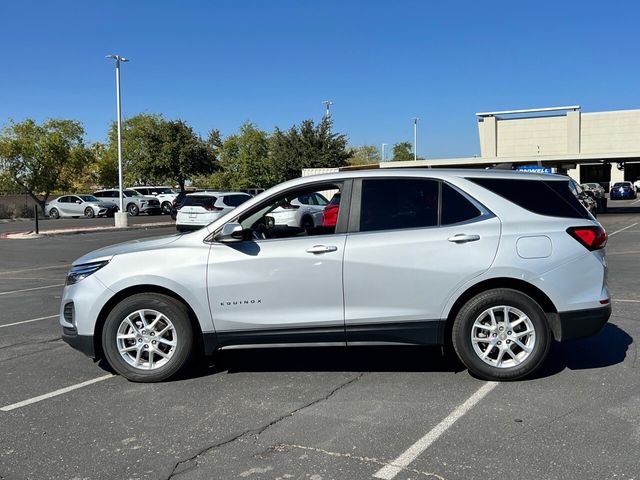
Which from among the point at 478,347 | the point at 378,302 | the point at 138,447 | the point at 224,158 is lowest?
the point at 138,447

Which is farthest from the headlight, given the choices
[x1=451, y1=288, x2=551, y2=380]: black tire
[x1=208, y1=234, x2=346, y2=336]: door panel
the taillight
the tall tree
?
the tall tree

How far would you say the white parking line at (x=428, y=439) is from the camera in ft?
11.4

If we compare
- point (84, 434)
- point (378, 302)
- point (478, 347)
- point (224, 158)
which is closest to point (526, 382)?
point (478, 347)

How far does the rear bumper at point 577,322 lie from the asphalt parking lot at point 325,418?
417mm

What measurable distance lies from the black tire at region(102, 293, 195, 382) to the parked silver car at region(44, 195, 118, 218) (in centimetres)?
3418

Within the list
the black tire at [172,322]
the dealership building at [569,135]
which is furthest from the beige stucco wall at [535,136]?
the black tire at [172,322]

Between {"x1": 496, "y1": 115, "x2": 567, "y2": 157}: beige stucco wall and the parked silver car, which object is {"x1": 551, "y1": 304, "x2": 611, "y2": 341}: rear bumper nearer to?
the parked silver car

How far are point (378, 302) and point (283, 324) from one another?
2.60 feet

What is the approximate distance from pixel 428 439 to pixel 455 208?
195 cm

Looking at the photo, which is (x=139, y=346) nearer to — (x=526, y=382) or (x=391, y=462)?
(x=391, y=462)

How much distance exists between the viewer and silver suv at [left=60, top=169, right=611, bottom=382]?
4832mm

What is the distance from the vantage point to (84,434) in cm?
411

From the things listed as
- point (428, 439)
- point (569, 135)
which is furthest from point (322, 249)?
point (569, 135)

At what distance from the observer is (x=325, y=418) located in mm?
4309
